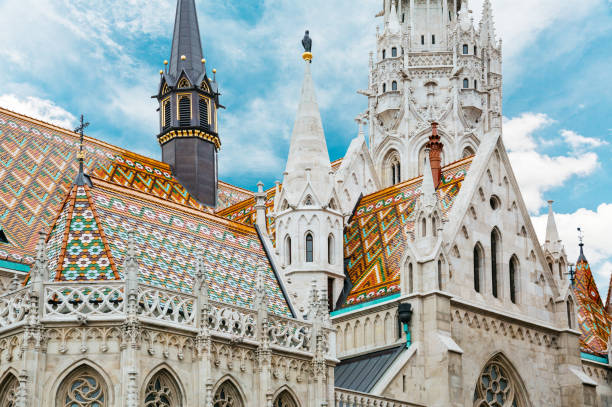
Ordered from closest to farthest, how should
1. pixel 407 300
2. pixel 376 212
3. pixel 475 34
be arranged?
pixel 407 300 < pixel 376 212 < pixel 475 34

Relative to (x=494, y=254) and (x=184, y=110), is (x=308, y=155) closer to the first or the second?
(x=494, y=254)

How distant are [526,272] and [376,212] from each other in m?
5.37

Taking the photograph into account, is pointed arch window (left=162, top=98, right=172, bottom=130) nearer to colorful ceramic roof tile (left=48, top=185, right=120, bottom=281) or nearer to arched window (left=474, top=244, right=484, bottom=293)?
arched window (left=474, top=244, right=484, bottom=293)

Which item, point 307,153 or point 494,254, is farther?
point 307,153

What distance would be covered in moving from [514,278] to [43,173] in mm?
15154

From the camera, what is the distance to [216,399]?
81.0ft

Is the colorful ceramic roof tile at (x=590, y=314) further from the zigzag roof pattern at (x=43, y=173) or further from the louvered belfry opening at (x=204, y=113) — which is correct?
the louvered belfry opening at (x=204, y=113)

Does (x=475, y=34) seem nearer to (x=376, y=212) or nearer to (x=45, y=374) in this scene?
(x=376, y=212)

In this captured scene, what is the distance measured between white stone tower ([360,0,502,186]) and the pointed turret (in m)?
16.4

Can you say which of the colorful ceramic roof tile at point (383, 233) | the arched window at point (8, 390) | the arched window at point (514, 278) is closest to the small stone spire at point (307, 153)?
the colorful ceramic roof tile at point (383, 233)

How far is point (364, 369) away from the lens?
31.6 metres

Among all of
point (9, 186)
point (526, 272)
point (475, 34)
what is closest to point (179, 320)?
point (9, 186)

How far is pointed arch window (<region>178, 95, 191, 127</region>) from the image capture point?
4553 centimetres

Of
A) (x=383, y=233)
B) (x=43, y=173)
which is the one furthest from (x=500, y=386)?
(x=43, y=173)
